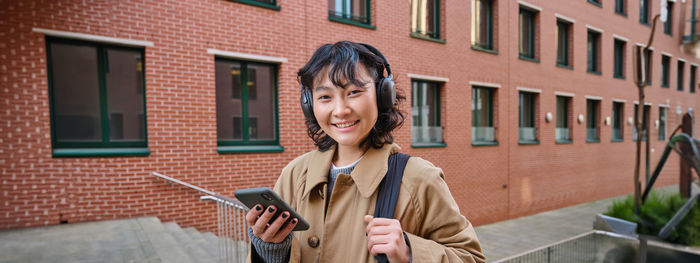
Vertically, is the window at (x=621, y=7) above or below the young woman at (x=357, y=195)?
above

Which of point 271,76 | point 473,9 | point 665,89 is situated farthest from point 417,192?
point 665,89

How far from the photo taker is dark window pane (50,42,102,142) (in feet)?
17.9

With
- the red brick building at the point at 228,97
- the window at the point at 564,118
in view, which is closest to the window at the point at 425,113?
the red brick building at the point at 228,97

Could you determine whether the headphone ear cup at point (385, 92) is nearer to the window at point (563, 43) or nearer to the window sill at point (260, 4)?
the window sill at point (260, 4)

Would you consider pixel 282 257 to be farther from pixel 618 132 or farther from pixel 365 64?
pixel 618 132

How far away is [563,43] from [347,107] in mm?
14321

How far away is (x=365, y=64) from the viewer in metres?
1.44

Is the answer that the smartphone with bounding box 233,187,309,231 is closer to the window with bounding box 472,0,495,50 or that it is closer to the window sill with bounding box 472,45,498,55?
the window sill with bounding box 472,45,498,55

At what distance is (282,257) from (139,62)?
580cm

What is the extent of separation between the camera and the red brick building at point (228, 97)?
203 inches

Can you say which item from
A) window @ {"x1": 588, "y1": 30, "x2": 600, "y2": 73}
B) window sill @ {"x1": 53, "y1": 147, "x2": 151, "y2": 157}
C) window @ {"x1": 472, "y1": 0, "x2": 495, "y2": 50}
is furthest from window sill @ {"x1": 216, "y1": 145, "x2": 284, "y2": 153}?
window @ {"x1": 588, "y1": 30, "x2": 600, "y2": 73}

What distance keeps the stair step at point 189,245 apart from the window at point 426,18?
6.86 m

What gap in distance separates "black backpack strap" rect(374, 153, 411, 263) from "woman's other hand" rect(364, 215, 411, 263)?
103mm

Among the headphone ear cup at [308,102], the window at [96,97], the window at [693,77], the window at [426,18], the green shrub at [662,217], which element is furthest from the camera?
the window at [693,77]
